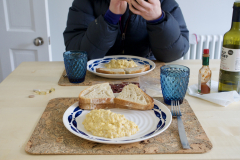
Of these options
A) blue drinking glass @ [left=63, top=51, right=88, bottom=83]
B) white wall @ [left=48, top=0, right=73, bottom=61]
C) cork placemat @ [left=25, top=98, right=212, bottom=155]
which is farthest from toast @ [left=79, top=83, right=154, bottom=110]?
white wall @ [left=48, top=0, right=73, bottom=61]

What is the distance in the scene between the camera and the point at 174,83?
0.86 metres

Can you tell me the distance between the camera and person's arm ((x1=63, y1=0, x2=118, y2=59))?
1.35 m

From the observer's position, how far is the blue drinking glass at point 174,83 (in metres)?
0.86

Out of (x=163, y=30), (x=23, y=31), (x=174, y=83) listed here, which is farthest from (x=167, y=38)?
(x=23, y=31)

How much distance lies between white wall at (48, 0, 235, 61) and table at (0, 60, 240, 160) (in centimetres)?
157

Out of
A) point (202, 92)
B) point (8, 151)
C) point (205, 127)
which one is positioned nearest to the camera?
point (8, 151)

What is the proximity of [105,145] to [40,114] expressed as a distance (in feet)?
1.01

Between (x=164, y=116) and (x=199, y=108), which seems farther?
(x=199, y=108)

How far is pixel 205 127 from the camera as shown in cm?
74

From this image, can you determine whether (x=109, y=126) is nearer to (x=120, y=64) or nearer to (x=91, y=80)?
(x=91, y=80)

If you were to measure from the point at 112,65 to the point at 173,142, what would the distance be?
2.29 feet

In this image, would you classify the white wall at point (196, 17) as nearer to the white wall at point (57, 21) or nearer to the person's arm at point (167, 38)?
the white wall at point (57, 21)

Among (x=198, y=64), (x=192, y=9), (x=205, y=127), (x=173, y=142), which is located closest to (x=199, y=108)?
(x=205, y=127)

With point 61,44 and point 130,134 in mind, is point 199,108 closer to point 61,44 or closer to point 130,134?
point 130,134
